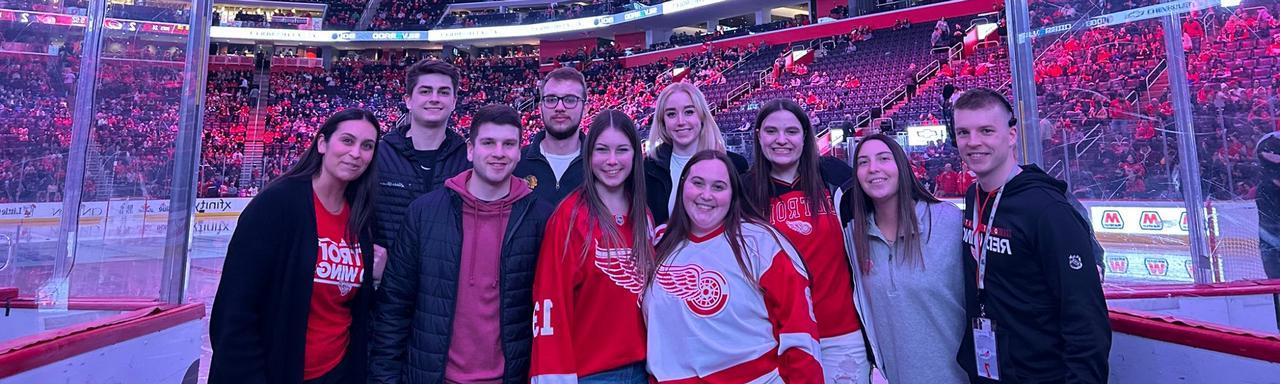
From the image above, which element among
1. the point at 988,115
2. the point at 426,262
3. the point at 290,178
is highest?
the point at 988,115

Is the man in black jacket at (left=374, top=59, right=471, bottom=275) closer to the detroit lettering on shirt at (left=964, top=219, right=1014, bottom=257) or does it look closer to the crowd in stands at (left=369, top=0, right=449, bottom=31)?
the detroit lettering on shirt at (left=964, top=219, right=1014, bottom=257)

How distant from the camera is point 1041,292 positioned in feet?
5.92

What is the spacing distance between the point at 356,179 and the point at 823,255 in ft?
5.68

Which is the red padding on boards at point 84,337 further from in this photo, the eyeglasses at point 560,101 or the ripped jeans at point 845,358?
the ripped jeans at point 845,358

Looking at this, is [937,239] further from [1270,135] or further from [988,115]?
[1270,135]

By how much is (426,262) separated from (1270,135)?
4401mm

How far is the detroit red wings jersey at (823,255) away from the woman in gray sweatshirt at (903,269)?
4 cm

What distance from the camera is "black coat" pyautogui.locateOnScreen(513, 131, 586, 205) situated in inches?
111

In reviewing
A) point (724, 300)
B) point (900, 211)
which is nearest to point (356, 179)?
point (724, 300)

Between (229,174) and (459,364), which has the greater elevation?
(229,174)

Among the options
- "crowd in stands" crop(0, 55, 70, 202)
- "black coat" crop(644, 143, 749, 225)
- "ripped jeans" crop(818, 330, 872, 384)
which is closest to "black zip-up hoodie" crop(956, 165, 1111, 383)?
"ripped jeans" crop(818, 330, 872, 384)

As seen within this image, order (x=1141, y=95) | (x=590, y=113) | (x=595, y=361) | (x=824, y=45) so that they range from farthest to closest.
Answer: (x=590, y=113)
(x=824, y=45)
(x=1141, y=95)
(x=595, y=361)

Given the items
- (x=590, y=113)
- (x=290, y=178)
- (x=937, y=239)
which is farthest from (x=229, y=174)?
(x=937, y=239)

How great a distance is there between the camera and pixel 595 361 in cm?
196
